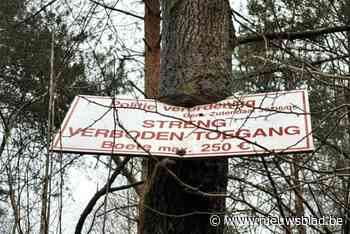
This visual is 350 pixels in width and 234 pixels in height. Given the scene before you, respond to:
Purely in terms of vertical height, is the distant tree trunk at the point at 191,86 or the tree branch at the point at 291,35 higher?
the tree branch at the point at 291,35

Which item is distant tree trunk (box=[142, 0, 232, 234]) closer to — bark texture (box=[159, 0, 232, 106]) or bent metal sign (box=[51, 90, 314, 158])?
bark texture (box=[159, 0, 232, 106])

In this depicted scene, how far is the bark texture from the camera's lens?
2023 mm

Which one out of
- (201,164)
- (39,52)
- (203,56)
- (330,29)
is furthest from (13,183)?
(39,52)

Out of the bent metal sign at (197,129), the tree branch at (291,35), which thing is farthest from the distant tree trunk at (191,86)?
the tree branch at (291,35)

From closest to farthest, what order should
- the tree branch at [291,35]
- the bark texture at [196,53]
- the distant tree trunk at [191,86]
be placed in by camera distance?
the distant tree trunk at [191,86] < the bark texture at [196,53] < the tree branch at [291,35]

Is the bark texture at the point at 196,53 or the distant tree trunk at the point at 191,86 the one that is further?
the bark texture at the point at 196,53

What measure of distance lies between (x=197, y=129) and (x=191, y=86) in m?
0.30

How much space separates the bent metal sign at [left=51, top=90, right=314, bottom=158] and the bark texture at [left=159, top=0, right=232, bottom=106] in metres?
0.07

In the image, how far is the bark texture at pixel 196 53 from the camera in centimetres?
202

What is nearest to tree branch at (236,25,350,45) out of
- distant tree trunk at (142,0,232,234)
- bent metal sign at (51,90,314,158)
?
distant tree trunk at (142,0,232,234)

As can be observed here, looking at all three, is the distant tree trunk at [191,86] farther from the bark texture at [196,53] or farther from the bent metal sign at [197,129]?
the bent metal sign at [197,129]

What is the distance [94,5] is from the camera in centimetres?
256

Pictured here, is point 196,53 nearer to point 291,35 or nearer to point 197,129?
point 197,129

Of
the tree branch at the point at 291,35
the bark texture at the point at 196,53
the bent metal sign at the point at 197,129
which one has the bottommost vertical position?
the bent metal sign at the point at 197,129
